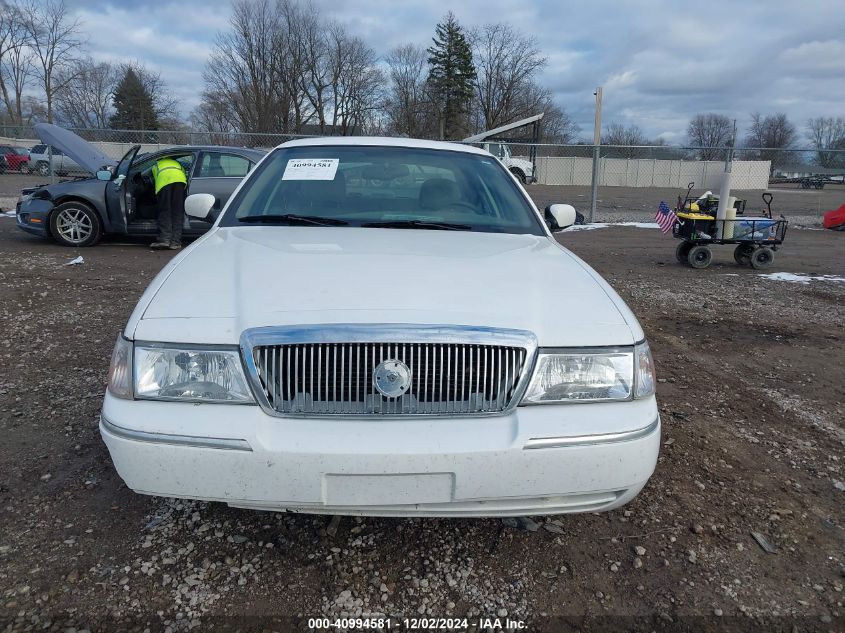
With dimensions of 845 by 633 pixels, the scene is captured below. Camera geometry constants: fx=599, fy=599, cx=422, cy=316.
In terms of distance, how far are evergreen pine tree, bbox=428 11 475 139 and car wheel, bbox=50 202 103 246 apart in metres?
44.6

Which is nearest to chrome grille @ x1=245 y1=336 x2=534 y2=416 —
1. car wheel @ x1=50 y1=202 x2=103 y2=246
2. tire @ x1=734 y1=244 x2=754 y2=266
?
car wheel @ x1=50 y1=202 x2=103 y2=246

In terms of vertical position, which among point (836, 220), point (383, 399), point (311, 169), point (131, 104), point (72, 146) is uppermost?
point (131, 104)

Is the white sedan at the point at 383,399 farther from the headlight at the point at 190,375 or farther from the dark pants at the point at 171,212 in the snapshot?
the dark pants at the point at 171,212

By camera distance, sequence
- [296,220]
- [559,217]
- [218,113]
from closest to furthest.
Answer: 1. [296,220]
2. [559,217]
3. [218,113]

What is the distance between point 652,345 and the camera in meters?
4.97

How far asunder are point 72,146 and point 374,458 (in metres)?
9.91

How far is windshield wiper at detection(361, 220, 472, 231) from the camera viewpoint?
314 cm

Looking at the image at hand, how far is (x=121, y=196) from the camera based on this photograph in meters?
8.44

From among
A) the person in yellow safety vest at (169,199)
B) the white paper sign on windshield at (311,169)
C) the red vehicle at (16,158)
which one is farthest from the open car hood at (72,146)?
the red vehicle at (16,158)

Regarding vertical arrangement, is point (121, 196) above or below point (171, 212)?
above

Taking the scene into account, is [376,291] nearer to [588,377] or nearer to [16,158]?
[588,377]

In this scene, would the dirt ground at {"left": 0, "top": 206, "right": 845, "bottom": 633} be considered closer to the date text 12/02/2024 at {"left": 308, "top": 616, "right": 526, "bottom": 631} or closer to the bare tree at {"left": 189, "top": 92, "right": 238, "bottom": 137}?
the date text 12/02/2024 at {"left": 308, "top": 616, "right": 526, "bottom": 631}

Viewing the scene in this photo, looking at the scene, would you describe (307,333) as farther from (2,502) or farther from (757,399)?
(757,399)

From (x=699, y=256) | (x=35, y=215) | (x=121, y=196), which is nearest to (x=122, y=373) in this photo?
(x=121, y=196)
